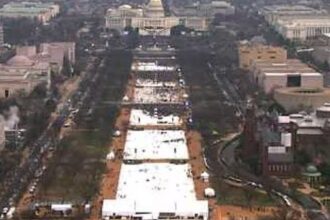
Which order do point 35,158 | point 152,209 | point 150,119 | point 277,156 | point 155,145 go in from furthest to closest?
point 150,119 < point 155,145 < point 35,158 < point 277,156 < point 152,209

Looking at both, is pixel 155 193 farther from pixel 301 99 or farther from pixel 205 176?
pixel 301 99

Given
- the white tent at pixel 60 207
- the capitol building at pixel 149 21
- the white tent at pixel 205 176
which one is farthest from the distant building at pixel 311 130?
the capitol building at pixel 149 21

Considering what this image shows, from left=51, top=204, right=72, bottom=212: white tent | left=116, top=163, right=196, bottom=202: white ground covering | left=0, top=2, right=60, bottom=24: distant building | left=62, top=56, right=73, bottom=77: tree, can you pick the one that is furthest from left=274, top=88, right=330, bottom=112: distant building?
left=0, top=2, right=60, bottom=24: distant building

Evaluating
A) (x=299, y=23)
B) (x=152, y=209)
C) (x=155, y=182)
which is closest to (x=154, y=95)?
(x=155, y=182)

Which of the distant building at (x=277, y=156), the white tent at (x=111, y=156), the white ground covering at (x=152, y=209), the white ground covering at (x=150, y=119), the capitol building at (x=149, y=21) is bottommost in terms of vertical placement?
the capitol building at (x=149, y=21)

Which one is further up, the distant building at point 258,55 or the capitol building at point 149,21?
the distant building at point 258,55

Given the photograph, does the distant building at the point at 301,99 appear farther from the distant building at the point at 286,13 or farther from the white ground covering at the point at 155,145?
the distant building at the point at 286,13

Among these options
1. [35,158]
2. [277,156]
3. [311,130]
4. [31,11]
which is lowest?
[31,11]
